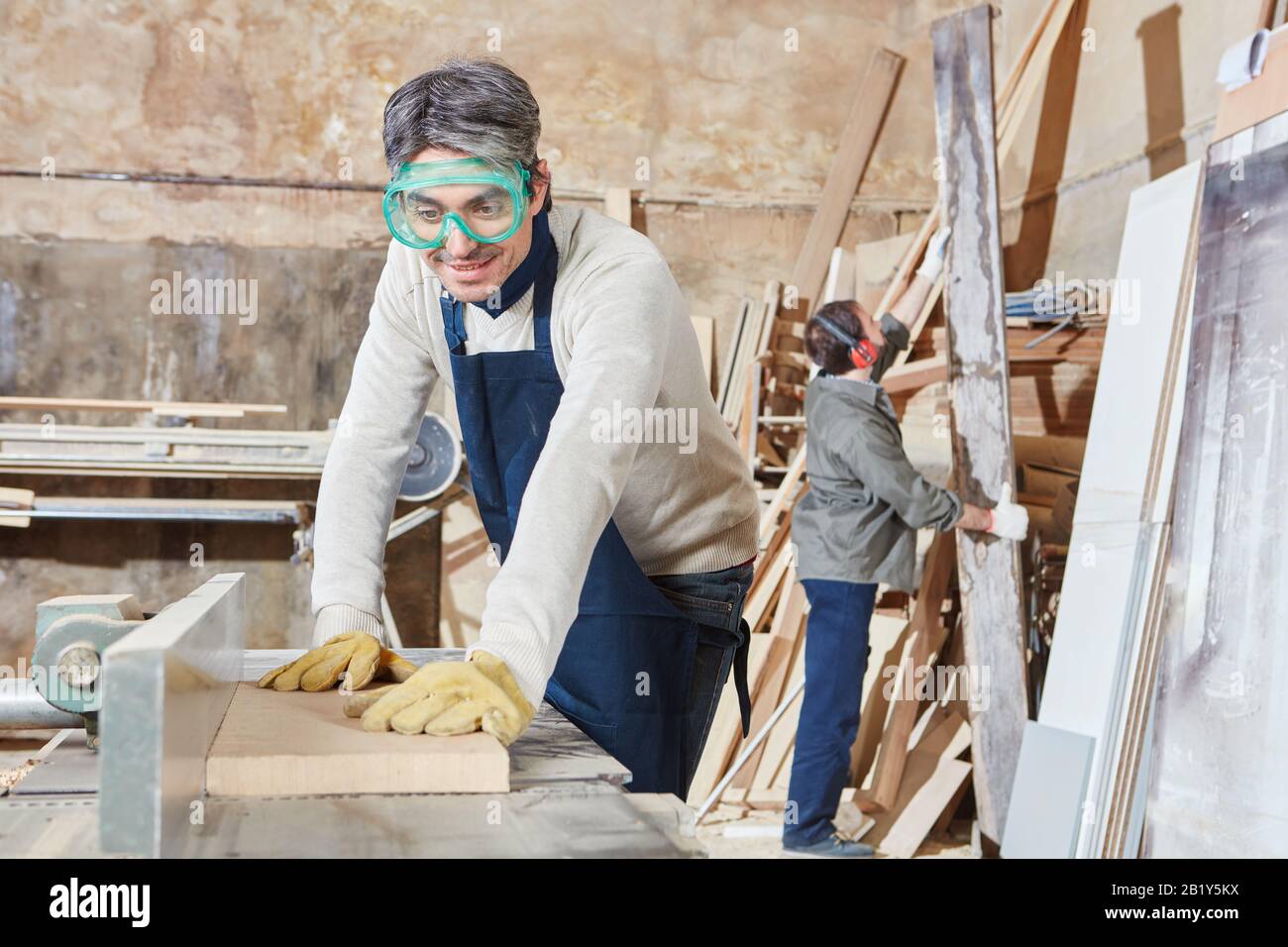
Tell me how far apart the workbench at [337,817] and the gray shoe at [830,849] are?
2.86 metres

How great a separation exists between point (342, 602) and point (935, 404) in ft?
12.6

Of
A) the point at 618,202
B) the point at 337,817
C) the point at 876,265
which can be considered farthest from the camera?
the point at 618,202

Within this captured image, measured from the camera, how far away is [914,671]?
15.7 feet

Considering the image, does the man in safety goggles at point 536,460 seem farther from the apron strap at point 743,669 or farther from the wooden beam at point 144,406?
the wooden beam at point 144,406

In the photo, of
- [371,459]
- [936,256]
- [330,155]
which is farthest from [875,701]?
[330,155]

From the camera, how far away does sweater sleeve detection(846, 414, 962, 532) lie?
4.03 m

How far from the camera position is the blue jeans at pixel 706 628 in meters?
2.11

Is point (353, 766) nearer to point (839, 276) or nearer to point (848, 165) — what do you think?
point (839, 276)

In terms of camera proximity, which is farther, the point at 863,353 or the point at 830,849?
the point at 863,353

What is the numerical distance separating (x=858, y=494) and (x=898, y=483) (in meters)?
0.19

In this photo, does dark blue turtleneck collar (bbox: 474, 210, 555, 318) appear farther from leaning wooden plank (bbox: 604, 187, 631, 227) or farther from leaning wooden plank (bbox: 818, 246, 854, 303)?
leaning wooden plank (bbox: 604, 187, 631, 227)

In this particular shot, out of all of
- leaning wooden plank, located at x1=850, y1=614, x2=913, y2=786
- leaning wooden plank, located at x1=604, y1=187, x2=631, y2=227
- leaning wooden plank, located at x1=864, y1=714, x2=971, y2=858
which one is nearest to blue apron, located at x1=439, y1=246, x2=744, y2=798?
leaning wooden plank, located at x1=864, y1=714, x2=971, y2=858

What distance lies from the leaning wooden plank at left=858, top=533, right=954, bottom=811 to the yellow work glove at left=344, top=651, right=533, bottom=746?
135 inches
